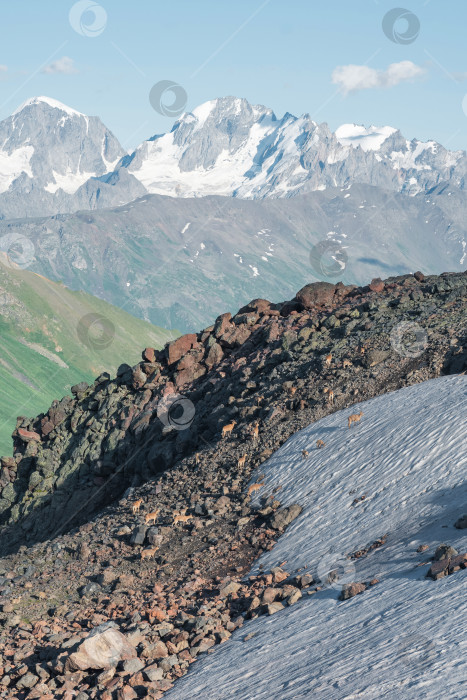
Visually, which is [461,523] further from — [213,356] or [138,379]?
[138,379]

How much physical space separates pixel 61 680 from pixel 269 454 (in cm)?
1480

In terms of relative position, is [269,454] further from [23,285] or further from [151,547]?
[23,285]

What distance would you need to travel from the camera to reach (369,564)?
62.6 feet

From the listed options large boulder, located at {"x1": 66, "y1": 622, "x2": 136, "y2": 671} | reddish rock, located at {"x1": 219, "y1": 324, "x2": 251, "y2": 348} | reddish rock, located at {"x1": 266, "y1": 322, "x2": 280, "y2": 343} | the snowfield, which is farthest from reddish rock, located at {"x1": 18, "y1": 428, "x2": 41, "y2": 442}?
large boulder, located at {"x1": 66, "y1": 622, "x2": 136, "y2": 671}

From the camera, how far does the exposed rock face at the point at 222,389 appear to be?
32562 millimetres

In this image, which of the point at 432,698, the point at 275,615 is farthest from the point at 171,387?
the point at 432,698

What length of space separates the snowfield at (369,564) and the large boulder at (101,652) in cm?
165

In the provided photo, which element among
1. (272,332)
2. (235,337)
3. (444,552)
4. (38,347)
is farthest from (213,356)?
(38,347)

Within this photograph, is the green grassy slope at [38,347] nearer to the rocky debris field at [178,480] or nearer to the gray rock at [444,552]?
the rocky debris field at [178,480]

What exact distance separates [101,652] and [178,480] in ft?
45.9

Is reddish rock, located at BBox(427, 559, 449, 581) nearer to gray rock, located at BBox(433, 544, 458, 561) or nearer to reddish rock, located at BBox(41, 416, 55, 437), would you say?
gray rock, located at BBox(433, 544, 458, 561)

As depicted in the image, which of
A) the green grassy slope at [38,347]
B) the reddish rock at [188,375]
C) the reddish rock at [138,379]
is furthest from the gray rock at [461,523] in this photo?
the green grassy slope at [38,347]

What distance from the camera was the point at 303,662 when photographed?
604 inches

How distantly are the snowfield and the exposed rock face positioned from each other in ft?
8.12
